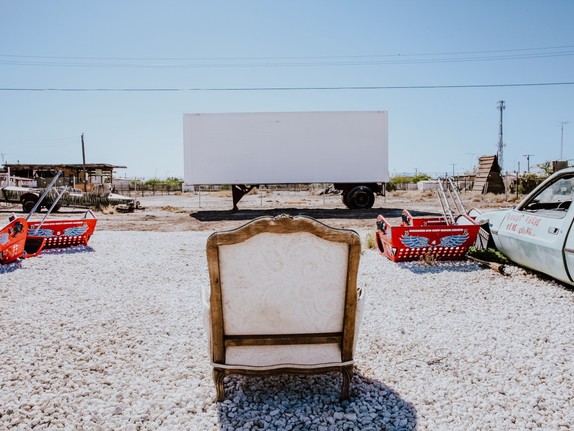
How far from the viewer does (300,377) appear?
3.25 metres

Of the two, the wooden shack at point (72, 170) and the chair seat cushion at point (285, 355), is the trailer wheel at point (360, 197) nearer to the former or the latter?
the chair seat cushion at point (285, 355)

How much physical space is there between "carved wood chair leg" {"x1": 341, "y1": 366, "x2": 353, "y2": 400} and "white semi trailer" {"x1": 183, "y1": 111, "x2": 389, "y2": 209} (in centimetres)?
1763

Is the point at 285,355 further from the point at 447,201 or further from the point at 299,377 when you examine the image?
the point at 447,201

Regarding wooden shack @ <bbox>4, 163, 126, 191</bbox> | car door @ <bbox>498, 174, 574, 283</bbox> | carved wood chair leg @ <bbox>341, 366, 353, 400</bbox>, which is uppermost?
wooden shack @ <bbox>4, 163, 126, 191</bbox>

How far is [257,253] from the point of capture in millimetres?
2609

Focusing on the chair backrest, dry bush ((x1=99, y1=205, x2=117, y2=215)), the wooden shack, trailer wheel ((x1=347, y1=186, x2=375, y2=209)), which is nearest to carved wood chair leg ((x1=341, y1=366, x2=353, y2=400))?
the chair backrest

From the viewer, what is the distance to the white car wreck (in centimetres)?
533

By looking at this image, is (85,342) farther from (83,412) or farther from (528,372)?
(528,372)

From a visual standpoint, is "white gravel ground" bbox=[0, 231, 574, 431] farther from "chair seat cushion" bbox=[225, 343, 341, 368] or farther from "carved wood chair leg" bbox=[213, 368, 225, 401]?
"chair seat cushion" bbox=[225, 343, 341, 368]

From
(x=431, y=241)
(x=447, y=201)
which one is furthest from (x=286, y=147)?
(x=431, y=241)

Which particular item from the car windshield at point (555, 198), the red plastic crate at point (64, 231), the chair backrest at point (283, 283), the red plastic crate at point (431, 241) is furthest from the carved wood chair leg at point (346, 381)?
the red plastic crate at point (64, 231)

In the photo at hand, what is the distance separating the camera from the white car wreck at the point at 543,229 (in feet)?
17.5

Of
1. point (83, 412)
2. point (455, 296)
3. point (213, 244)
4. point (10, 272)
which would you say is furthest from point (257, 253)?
point (10, 272)

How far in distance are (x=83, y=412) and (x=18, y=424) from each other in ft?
1.19
